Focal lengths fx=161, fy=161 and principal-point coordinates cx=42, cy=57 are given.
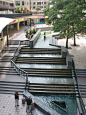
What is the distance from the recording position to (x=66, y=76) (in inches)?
603

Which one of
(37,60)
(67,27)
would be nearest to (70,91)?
(37,60)

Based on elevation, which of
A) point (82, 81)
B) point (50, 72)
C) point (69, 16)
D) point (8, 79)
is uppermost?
point (69, 16)

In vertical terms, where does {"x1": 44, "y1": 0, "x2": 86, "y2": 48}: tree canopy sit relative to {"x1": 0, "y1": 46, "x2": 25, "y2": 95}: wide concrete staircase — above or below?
above

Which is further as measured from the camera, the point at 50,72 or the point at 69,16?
the point at 69,16

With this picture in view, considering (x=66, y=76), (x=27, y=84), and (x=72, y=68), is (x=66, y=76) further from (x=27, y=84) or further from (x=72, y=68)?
(x=27, y=84)

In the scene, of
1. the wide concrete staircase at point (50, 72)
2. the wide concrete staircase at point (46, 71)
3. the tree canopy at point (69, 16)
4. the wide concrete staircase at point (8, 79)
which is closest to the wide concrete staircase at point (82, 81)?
the wide concrete staircase at point (46, 71)

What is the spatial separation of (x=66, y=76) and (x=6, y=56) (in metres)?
7.60

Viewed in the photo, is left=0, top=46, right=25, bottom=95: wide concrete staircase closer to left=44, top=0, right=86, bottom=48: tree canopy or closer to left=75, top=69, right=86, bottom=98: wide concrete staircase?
left=75, top=69, right=86, bottom=98: wide concrete staircase

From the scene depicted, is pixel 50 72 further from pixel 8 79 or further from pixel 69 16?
pixel 69 16

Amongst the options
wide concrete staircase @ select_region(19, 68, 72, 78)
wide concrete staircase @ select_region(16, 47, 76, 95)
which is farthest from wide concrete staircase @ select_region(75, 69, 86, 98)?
wide concrete staircase @ select_region(19, 68, 72, 78)

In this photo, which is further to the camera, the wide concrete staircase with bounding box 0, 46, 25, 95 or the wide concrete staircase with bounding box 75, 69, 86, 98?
the wide concrete staircase with bounding box 75, 69, 86, 98

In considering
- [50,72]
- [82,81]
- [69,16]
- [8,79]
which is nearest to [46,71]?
[50,72]

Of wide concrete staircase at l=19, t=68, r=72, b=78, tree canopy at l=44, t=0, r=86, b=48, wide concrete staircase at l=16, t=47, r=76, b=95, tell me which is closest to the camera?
wide concrete staircase at l=16, t=47, r=76, b=95

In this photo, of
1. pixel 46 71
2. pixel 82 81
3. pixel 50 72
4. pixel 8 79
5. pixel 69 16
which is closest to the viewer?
pixel 8 79
